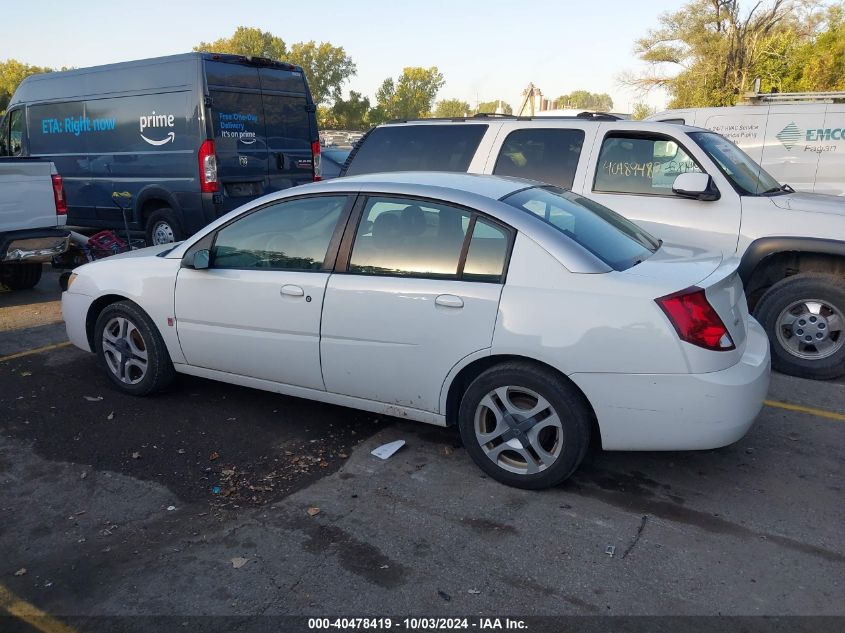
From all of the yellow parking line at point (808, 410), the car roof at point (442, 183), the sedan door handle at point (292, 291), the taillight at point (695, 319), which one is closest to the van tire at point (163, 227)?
the car roof at point (442, 183)

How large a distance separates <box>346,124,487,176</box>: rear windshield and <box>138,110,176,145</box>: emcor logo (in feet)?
12.2

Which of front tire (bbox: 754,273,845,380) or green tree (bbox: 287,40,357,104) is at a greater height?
green tree (bbox: 287,40,357,104)

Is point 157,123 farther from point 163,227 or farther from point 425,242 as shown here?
point 425,242

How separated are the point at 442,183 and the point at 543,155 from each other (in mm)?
2402

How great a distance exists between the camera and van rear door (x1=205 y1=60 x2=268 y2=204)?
9297 millimetres

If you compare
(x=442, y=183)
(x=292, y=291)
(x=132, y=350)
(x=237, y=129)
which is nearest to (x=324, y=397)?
(x=292, y=291)

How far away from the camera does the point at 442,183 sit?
4.22 m

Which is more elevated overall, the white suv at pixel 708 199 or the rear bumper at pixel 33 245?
the white suv at pixel 708 199

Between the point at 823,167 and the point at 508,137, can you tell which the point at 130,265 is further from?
the point at 823,167

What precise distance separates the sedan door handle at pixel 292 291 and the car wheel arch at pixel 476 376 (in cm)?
110

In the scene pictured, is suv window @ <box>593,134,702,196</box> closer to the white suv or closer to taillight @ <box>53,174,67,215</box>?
the white suv

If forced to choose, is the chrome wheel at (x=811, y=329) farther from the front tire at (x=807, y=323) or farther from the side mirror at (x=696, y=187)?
the side mirror at (x=696, y=187)

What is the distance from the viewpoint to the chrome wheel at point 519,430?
144 inches

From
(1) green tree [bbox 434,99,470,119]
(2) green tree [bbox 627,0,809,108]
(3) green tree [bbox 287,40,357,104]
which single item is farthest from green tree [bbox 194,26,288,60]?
(2) green tree [bbox 627,0,809,108]
